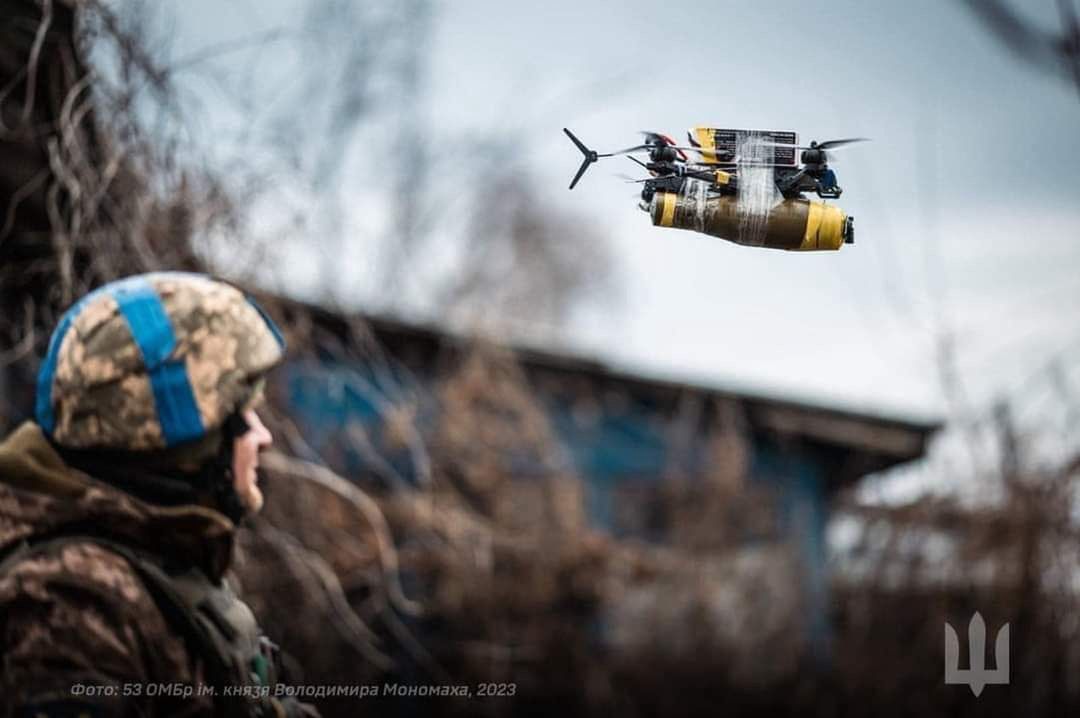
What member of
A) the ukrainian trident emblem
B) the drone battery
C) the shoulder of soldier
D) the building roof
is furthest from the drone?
the building roof

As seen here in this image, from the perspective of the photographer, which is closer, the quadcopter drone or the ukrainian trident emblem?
the quadcopter drone

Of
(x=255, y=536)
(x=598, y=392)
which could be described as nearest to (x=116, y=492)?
(x=255, y=536)

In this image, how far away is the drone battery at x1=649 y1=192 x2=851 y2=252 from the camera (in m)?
1.42

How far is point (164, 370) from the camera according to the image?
2.31 meters

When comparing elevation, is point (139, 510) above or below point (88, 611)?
above

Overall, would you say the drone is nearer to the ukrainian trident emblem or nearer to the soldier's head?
the soldier's head

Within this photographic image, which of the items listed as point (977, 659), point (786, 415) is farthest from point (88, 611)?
point (786, 415)

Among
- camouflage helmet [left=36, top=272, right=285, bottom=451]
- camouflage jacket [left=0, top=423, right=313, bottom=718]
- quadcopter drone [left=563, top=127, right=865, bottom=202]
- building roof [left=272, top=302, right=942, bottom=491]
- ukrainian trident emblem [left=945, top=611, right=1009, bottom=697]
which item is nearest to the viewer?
quadcopter drone [left=563, top=127, right=865, bottom=202]

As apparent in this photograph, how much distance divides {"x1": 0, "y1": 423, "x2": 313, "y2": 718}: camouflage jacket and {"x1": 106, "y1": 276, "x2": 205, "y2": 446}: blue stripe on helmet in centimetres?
15

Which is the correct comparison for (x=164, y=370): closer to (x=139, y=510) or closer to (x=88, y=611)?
(x=139, y=510)

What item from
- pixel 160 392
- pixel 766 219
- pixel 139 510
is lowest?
pixel 139 510

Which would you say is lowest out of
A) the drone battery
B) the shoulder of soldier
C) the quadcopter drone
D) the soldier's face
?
the shoulder of soldier

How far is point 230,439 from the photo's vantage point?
2.41 m

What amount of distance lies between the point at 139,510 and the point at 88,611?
0.25 m
